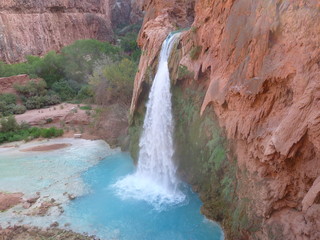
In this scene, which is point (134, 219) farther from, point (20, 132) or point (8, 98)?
point (8, 98)

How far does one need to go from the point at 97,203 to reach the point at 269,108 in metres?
6.06

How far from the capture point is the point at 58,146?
15969mm

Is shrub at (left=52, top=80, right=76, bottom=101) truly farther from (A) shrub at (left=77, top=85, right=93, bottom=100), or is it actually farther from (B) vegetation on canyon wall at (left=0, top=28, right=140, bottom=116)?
(A) shrub at (left=77, top=85, right=93, bottom=100)

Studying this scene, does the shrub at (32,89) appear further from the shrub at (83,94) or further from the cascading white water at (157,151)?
the cascading white water at (157,151)

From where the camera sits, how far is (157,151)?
10.7m

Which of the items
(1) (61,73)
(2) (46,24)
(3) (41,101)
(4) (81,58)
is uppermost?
(2) (46,24)

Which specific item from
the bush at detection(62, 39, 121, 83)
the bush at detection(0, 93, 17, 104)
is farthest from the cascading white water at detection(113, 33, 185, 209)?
the bush at detection(62, 39, 121, 83)

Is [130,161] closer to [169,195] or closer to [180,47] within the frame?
[169,195]

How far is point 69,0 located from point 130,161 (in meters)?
29.1

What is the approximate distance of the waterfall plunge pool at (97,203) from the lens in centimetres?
750

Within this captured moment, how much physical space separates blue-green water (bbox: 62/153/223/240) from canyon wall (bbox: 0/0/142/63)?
84.6 feet

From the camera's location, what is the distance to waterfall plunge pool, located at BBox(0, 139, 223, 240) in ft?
24.6

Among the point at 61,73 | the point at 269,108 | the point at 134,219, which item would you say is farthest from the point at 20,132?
the point at 269,108

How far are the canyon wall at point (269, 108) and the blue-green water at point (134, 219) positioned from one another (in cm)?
53
